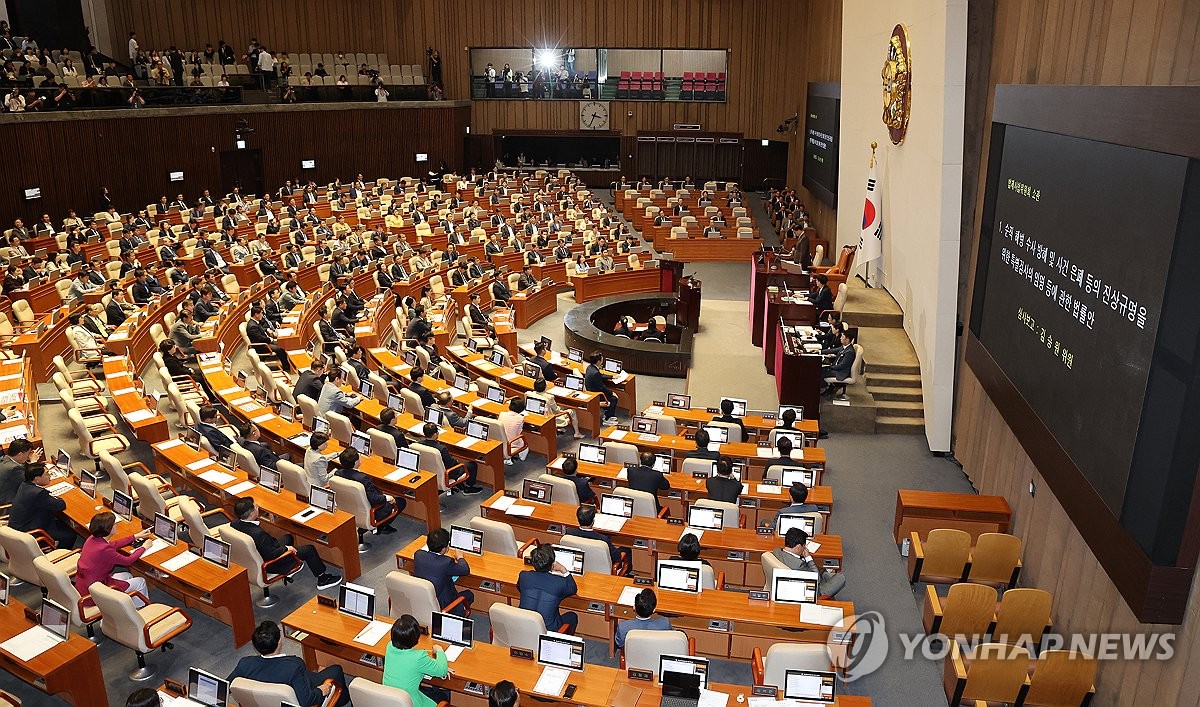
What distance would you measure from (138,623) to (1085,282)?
26.4ft

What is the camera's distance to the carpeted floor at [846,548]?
7496 millimetres

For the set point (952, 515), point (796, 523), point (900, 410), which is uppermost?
point (796, 523)

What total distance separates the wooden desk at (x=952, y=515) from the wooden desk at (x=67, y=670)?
7.78m

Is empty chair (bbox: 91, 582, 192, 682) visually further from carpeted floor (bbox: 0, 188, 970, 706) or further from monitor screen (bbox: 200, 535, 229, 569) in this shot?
monitor screen (bbox: 200, 535, 229, 569)

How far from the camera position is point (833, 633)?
7043 millimetres

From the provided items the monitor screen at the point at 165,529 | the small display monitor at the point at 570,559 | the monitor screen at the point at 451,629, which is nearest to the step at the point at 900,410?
the small display monitor at the point at 570,559

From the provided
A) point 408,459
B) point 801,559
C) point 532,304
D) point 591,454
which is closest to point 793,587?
point 801,559

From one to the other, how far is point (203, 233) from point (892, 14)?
56.4 feet

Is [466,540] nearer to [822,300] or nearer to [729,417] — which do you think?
[729,417]

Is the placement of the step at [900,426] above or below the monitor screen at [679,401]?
below

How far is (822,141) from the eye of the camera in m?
25.0

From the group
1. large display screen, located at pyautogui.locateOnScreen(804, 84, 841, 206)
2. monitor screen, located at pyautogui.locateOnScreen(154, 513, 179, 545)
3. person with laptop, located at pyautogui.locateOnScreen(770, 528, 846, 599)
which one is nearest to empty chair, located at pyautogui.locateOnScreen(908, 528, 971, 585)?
person with laptop, located at pyautogui.locateOnScreen(770, 528, 846, 599)

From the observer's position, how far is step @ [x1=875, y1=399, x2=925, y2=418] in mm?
13141

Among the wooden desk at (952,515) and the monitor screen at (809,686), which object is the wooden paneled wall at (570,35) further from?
the monitor screen at (809,686)
